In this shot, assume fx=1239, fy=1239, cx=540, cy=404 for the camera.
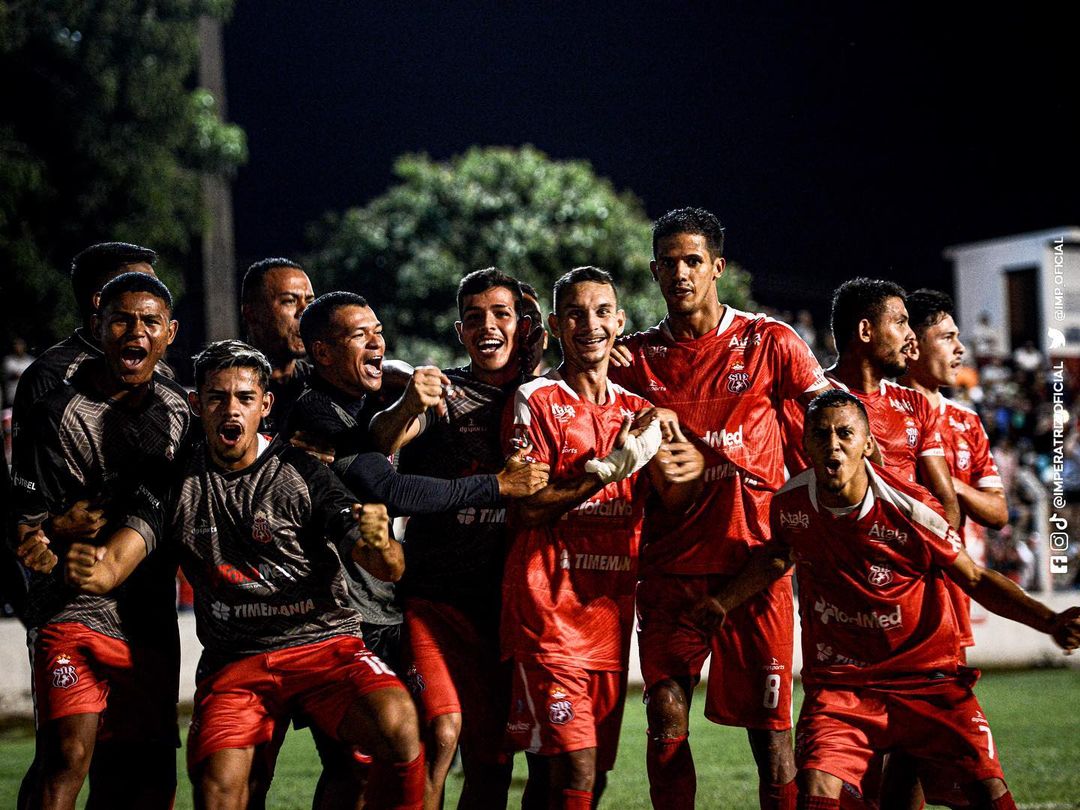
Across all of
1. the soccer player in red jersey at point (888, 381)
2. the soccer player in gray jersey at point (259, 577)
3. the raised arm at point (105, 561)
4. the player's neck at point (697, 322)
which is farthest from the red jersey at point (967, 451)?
the raised arm at point (105, 561)

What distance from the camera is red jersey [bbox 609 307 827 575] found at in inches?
206

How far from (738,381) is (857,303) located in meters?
0.93

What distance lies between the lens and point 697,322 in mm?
5445

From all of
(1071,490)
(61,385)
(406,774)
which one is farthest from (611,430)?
(1071,490)

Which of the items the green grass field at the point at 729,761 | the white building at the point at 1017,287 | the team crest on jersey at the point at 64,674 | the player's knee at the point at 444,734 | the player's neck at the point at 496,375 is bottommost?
the green grass field at the point at 729,761

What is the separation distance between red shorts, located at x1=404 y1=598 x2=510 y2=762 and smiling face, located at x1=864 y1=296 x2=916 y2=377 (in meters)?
2.27

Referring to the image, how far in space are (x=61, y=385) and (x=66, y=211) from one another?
14.3 metres

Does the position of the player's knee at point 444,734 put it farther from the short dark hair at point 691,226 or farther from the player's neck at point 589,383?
the short dark hair at point 691,226

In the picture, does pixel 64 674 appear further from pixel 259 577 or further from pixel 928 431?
pixel 928 431

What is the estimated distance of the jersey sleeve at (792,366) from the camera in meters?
5.39

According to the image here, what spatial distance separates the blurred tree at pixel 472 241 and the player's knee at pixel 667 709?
16995mm

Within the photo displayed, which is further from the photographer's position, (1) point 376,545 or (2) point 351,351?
(2) point 351,351

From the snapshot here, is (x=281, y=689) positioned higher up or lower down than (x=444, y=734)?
higher up

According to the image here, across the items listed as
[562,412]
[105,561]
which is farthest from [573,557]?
[105,561]
